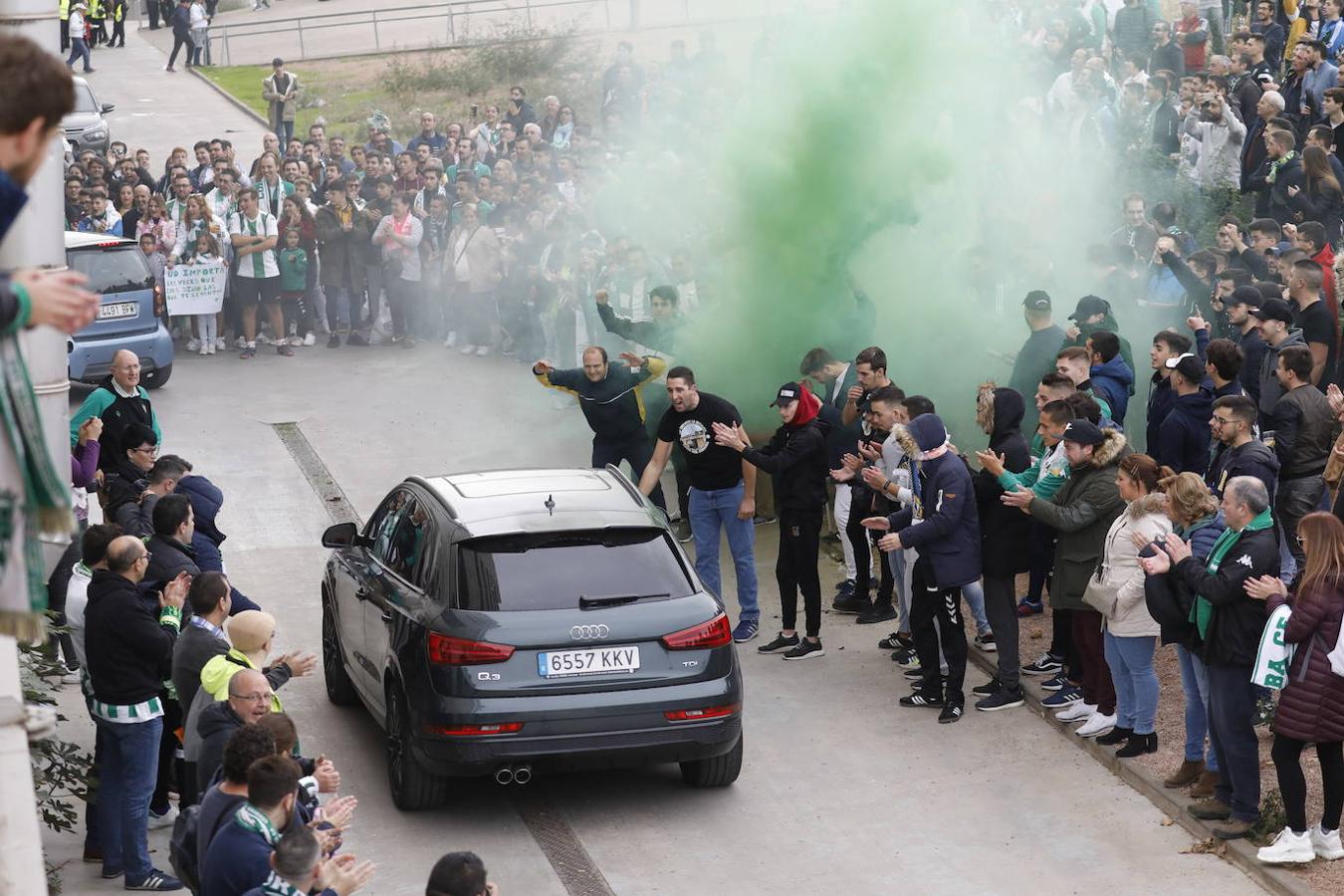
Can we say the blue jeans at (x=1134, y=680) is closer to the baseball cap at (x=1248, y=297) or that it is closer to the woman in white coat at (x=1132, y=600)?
the woman in white coat at (x=1132, y=600)

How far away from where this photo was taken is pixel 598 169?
1980 cm

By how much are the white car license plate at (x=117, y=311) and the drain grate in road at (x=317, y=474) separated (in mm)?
1767

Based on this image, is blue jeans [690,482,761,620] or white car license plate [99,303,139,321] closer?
blue jeans [690,482,761,620]

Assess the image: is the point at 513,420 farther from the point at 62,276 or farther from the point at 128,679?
the point at 62,276

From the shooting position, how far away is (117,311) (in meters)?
17.1

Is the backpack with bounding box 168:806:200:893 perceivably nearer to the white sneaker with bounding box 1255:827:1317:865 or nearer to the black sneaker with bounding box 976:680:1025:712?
the white sneaker with bounding box 1255:827:1317:865

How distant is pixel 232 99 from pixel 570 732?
102 feet

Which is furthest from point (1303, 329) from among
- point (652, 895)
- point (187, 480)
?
point (187, 480)

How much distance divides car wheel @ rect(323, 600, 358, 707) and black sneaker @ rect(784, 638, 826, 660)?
2.79m

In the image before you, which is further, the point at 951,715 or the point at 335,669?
the point at 335,669

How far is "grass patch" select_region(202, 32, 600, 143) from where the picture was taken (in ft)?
108

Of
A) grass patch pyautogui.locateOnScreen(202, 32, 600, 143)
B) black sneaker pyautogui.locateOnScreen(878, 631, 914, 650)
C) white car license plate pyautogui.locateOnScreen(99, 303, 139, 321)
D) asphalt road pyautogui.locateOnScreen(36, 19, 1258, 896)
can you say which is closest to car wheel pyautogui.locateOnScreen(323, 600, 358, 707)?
asphalt road pyautogui.locateOnScreen(36, 19, 1258, 896)

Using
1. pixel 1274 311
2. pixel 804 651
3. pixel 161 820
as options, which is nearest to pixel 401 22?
pixel 804 651

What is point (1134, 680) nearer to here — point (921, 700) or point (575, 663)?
point (921, 700)
